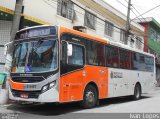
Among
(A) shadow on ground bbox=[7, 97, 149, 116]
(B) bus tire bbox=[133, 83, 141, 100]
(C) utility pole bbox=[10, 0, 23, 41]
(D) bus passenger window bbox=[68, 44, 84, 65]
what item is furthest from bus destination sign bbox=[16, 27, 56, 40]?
(B) bus tire bbox=[133, 83, 141, 100]

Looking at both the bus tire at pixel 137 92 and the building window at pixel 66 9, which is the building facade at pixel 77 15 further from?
the bus tire at pixel 137 92

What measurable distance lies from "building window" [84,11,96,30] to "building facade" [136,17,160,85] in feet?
55.8

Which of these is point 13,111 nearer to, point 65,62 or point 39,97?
point 39,97

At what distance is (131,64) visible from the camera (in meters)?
17.3

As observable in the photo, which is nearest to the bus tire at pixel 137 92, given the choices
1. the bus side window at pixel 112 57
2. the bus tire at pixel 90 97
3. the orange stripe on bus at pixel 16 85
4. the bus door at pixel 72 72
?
the bus side window at pixel 112 57

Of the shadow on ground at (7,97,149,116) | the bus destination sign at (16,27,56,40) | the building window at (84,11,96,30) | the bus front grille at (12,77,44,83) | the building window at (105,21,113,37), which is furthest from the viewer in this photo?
the building window at (105,21,113,37)

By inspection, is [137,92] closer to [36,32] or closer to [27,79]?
[36,32]

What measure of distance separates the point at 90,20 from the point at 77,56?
13.7 metres

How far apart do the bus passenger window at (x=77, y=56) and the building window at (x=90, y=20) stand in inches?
487

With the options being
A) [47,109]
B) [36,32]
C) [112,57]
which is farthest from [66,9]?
[47,109]

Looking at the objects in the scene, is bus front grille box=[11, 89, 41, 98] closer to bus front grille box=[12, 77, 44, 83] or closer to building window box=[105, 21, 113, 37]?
bus front grille box=[12, 77, 44, 83]

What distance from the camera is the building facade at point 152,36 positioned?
143 feet

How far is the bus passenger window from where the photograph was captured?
11.9 meters

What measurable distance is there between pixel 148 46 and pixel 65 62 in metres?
34.4
